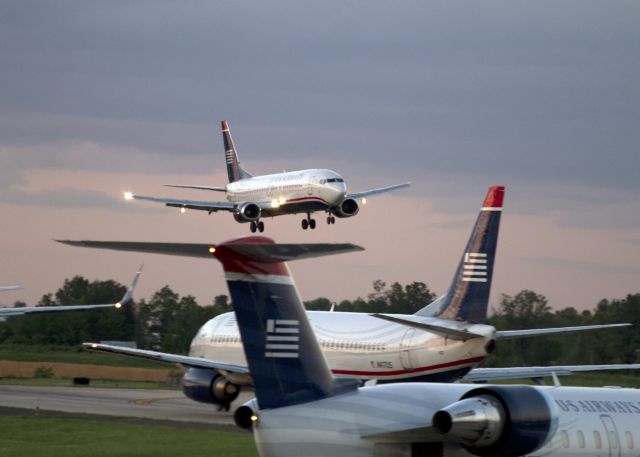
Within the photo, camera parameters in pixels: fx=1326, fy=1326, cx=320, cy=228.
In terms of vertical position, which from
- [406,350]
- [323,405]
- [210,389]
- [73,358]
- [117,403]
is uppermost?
[73,358]

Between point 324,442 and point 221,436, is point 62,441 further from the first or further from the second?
point 324,442

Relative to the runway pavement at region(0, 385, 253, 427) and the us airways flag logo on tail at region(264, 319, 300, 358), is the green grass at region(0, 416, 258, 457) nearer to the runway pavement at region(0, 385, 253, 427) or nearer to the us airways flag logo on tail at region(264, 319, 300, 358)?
the runway pavement at region(0, 385, 253, 427)

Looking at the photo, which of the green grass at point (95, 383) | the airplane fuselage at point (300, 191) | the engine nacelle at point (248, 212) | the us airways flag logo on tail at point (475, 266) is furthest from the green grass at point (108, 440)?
the engine nacelle at point (248, 212)

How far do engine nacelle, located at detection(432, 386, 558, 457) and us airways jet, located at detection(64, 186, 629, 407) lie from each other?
16.9 m

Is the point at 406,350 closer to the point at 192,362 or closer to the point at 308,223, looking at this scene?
the point at 192,362

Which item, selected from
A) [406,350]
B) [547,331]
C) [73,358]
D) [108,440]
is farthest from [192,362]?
[73,358]

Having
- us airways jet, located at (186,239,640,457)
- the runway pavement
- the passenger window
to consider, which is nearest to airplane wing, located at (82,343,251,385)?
the runway pavement

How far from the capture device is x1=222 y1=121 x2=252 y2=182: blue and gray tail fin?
278ft

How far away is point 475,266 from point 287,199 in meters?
29.7

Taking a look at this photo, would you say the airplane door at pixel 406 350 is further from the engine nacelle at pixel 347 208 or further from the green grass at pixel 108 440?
the engine nacelle at pixel 347 208

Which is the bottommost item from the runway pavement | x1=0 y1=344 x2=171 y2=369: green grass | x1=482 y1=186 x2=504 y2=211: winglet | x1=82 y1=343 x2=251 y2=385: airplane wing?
the runway pavement

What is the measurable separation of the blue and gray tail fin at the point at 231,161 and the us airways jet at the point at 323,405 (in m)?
66.0

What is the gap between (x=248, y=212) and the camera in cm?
6975

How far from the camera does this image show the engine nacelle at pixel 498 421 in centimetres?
1723
